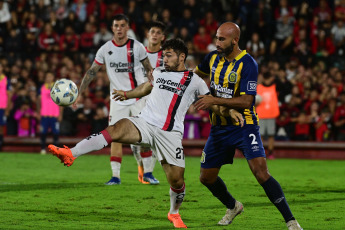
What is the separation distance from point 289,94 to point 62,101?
35.9 ft

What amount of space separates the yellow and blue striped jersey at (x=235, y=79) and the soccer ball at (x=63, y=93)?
7.52 feet

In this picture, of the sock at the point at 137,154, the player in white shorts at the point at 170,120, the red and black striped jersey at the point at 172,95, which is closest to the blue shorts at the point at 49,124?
the sock at the point at 137,154

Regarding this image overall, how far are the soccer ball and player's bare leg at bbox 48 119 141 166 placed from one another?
180cm

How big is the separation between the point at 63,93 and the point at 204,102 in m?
2.56

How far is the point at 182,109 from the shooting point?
7.51 meters

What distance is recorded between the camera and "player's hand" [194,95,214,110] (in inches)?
269

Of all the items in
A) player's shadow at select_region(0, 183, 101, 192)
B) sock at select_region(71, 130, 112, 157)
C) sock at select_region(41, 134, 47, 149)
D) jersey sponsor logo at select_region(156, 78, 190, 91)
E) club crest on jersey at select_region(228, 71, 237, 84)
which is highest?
club crest on jersey at select_region(228, 71, 237, 84)

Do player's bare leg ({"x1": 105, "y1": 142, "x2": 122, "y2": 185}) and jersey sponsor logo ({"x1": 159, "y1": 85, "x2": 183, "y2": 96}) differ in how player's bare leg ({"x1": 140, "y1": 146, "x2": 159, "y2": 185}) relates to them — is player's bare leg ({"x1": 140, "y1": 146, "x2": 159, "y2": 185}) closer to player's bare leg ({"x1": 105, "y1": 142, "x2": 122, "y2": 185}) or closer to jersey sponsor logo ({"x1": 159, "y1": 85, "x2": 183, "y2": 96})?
player's bare leg ({"x1": 105, "y1": 142, "x2": 122, "y2": 185})

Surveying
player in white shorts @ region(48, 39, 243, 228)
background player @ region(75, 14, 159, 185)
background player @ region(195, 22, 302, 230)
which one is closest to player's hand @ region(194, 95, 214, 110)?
background player @ region(195, 22, 302, 230)

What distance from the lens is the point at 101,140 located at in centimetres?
688

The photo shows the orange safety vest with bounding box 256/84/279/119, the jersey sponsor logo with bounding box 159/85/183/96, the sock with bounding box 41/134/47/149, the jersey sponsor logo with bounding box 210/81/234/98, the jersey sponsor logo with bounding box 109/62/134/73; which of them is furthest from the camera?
the sock with bounding box 41/134/47/149

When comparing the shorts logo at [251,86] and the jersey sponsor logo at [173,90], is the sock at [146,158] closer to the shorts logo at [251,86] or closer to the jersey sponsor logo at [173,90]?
the jersey sponsor logo at [173,90]

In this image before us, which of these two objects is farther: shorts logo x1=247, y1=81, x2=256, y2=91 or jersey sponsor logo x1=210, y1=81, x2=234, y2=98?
jersey sponsor logo x1=210, y1=81, x2=234, y2=98

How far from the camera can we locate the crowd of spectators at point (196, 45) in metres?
18.4
